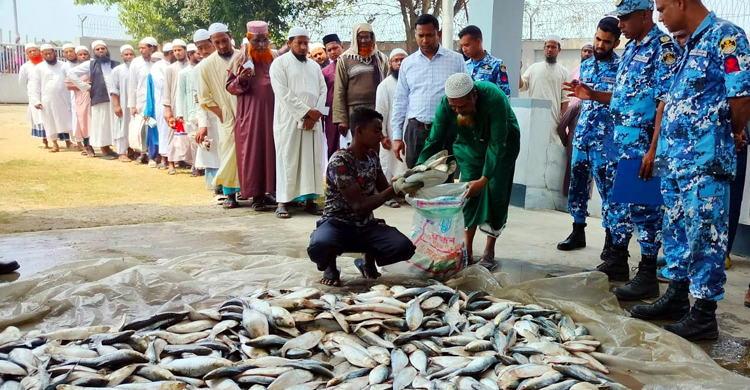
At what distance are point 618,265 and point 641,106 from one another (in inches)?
49.7

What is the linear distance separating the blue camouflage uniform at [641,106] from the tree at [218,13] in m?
15.4

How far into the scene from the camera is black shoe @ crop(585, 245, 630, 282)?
5.16 m

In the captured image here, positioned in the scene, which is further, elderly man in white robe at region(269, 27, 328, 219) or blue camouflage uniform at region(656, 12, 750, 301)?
elderly man in white robe at region(269, 27, 328, 219)

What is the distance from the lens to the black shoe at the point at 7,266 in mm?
4929

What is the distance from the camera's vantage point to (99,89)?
12766 millimetres

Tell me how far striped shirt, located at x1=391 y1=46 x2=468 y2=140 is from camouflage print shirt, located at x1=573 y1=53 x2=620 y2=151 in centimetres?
148

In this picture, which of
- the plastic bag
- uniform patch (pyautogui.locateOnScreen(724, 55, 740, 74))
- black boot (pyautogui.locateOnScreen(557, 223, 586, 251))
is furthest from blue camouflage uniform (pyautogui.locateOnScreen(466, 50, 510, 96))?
uniform patch (pyautogui.locateOnScreen(724, 55, 740, 74))

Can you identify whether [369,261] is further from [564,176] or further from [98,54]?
[98,54]

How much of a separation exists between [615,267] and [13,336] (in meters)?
4.11

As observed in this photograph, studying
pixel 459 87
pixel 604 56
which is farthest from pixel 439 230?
pixel 604 56

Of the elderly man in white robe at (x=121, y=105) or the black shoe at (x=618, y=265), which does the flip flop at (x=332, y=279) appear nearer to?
the black shoe at (x=618, y=265)

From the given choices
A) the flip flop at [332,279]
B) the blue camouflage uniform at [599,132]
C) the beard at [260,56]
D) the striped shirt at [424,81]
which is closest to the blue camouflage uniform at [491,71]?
the striped shirt at [424,81]

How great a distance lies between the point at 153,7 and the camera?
70.7ft

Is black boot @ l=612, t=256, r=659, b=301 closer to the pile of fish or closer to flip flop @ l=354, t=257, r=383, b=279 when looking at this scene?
the pile of fish
